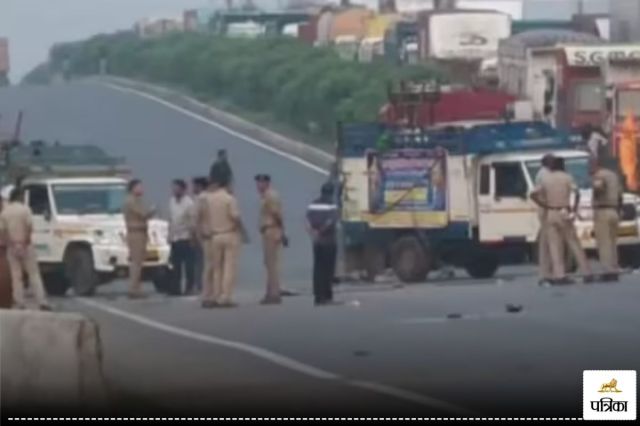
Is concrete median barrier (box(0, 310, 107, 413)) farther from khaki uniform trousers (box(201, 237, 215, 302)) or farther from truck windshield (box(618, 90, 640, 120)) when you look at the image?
truck windshield (box(618, 90, 640, 120))

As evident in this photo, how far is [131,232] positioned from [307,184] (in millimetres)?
8052

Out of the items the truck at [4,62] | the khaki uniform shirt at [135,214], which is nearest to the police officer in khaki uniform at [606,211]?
the khaki uniform shirt at [135,214]

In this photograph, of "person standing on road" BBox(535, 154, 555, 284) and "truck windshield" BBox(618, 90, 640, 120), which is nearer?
"person standing on road" BBox(535, 154, 555, 284)

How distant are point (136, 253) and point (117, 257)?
2.01m

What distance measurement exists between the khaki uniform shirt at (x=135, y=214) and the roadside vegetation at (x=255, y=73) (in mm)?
4958

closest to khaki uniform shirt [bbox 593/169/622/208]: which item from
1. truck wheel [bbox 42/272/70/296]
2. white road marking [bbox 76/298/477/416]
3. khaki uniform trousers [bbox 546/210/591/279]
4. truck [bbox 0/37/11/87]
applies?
khaki uniform trousers [bbox 546/210/591/279]

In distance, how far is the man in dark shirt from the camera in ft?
85.4

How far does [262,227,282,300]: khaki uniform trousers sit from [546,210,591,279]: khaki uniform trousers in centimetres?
314

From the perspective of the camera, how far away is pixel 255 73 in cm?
3756

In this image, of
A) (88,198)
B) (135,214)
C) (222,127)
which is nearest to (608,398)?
(135,214)

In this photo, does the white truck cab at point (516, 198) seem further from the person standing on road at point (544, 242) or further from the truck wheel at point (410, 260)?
the person standing on road at point (544, 242)

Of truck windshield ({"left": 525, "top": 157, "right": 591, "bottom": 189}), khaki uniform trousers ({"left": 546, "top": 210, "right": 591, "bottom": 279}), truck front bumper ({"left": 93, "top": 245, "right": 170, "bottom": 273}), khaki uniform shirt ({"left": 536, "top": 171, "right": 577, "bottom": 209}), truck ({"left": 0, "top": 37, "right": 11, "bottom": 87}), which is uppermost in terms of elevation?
truck ({"left": 0, "top": 37, "right": 11, "bottom": 87})

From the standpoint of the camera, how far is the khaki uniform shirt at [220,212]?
2592 centimetres

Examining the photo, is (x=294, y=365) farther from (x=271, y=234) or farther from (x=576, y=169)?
(x=576, y=169)
